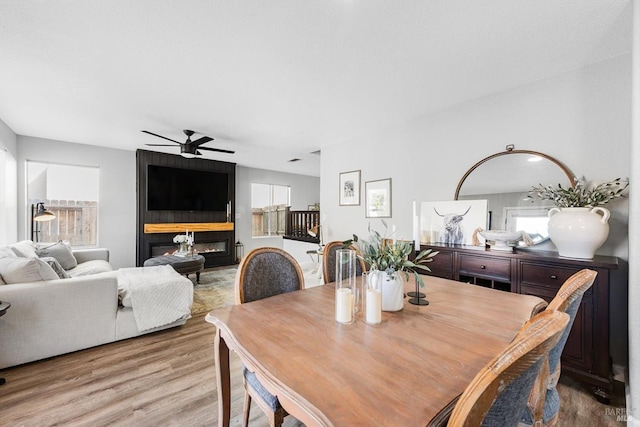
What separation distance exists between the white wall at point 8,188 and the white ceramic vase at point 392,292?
5.33m

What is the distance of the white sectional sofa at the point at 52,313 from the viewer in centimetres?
211

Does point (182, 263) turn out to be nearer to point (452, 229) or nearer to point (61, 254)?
point (61, 254)

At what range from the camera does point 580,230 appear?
1.94 metres

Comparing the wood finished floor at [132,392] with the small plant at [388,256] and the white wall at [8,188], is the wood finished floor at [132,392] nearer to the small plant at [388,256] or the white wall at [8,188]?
the small plant at [388,256]

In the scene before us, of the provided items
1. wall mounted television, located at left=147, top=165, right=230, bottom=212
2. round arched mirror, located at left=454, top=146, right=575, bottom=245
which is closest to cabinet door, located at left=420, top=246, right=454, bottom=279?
round arched mirror, located at left=454, top=146, right=575, bottom=245

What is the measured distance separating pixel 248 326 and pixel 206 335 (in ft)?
6.51

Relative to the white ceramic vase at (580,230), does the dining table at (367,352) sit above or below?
below

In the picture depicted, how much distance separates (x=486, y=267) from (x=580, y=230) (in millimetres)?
692

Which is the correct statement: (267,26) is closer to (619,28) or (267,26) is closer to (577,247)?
(619,28)

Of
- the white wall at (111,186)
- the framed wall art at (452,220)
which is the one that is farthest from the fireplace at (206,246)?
the framed wall art at (452,220)

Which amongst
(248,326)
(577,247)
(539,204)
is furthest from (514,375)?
(539,204)

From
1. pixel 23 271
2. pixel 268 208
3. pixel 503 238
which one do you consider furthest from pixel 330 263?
pixel 268 208

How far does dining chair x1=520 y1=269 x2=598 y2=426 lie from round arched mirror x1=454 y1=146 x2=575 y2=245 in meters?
1.67

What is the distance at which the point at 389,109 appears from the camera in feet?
10.4
